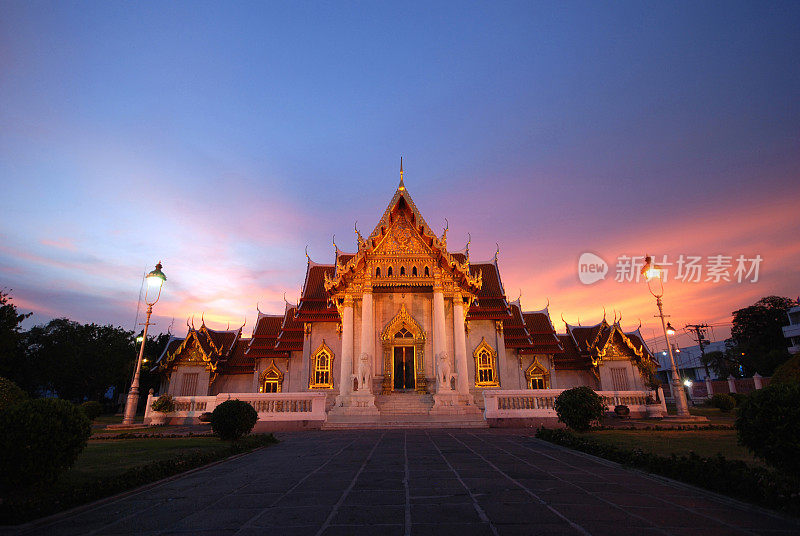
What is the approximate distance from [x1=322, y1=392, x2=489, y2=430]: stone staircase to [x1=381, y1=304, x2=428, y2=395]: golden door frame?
1.34m

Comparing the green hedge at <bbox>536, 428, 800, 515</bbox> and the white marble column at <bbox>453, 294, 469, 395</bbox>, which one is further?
the white marble column at <bbox>453, 294, 469, 395</bbox>

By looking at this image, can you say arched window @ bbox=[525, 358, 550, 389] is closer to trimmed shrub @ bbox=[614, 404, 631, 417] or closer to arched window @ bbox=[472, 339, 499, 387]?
arched window @ bbox=[472, 339, 499, 387]

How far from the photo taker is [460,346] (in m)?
21.7

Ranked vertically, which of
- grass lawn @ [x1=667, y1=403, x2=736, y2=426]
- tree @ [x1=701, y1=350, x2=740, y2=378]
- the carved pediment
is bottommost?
grass lawn @ [x1=667, y1=403, x2=736, y2=426]

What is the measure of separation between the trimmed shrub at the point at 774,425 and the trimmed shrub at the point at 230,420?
11257 millimetres

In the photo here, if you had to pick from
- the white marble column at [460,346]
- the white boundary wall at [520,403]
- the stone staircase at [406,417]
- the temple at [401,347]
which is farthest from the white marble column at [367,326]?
the white boundary wall at [520,403]

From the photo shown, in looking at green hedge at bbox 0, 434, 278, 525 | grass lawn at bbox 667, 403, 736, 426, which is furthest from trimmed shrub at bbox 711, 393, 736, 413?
green hedge at bbox 0, 434, 278, 525

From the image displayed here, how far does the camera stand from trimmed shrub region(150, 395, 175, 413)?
19.3 metres

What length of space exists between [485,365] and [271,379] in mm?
14707

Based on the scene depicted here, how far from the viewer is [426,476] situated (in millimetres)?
6418

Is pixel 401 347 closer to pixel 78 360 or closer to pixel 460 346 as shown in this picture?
pixel 460 346

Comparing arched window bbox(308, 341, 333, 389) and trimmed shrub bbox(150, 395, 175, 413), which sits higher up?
arched window bbox(308, 341, 333, 389)

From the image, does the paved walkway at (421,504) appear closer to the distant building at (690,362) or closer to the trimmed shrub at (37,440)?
the trimmed shrub at (37,440)

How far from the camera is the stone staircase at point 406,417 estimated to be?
695 inches
